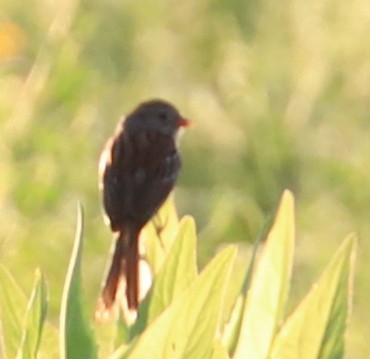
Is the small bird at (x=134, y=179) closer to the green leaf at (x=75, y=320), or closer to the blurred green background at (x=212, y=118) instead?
the green leaf at (x=75, y=320)

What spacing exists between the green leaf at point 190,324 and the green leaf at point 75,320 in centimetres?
8

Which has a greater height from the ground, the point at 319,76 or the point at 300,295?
the point at 319,76

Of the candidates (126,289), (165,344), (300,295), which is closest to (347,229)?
(300,295)

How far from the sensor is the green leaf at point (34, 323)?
1.50m

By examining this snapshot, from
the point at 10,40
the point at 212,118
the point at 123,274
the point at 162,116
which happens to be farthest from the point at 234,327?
the point at 212,118

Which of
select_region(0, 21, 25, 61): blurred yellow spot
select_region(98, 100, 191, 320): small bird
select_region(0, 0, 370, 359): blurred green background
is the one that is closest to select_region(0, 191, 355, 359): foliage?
select_region(98, 100, 191, 320): small bird

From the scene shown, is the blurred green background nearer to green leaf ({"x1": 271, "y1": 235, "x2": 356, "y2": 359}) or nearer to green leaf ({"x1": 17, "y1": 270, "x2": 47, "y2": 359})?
green leaf ({"x1": 17, "y1": 270, "x2": 47, "y2": 359})

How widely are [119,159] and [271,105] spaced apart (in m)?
2.83

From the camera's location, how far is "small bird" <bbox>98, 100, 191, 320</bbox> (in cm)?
233

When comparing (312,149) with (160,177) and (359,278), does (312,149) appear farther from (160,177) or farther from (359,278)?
(160,177)

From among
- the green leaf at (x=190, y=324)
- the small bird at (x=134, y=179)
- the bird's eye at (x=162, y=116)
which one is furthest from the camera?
the bird's eye at (x=162, y=116)

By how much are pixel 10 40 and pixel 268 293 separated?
3.94 meters

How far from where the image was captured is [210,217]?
5211mm

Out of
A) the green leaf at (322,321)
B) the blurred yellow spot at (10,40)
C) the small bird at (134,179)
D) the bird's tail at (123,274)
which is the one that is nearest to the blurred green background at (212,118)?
the blurred yellow spot at (10,40)
